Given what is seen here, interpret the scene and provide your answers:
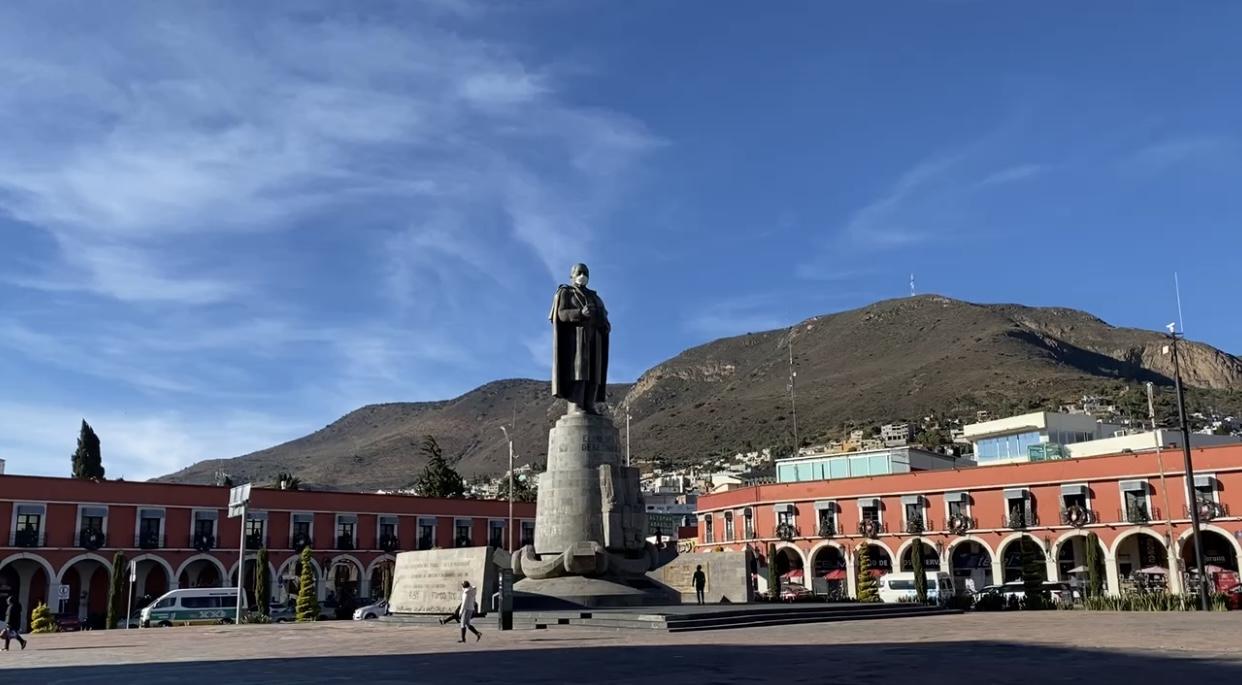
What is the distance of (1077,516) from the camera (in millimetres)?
48406

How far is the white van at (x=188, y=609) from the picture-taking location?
1393 inches

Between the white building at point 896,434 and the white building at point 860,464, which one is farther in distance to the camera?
the white building at point 896,434

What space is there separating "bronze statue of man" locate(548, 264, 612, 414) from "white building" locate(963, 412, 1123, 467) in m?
38.9

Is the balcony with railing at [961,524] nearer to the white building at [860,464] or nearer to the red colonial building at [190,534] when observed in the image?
the white building at [860,464]

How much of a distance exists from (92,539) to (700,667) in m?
44.0

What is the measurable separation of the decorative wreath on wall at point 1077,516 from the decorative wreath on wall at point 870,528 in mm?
9527

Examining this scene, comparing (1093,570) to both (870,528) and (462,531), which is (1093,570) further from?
(462,531)

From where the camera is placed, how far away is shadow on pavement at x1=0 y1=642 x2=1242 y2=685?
11.9 metres

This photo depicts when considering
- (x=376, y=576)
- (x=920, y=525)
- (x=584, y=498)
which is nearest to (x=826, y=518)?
(x=920, y=525)

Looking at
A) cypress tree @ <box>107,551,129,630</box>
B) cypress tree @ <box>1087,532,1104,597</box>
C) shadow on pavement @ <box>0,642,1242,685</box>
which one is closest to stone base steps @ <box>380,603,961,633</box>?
shadow on pavement @ <box>0,642,1242,685</box>

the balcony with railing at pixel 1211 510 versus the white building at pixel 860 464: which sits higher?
the white building at pixel 860 464

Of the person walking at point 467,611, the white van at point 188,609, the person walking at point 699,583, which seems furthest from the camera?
the white van at point 188,609

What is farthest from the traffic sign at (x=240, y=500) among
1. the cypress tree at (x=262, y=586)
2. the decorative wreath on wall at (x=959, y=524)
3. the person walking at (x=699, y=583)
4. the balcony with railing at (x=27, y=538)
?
the decorative wreath on wall at (x=959, y=524)

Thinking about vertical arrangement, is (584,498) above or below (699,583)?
above
